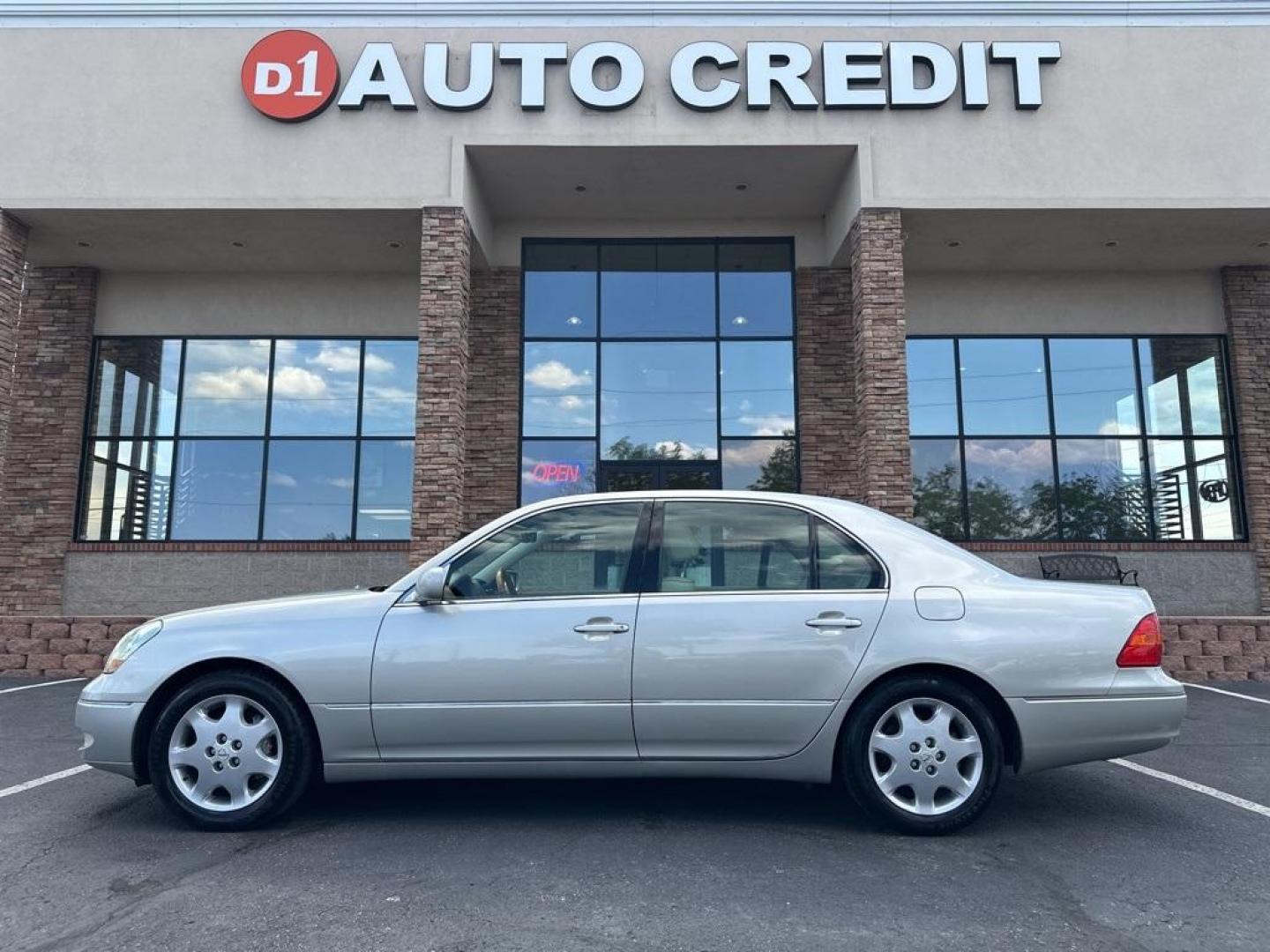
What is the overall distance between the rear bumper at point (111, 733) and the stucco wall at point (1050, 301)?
1219 centimetres

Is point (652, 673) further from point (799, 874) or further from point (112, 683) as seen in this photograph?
point (112, 683)

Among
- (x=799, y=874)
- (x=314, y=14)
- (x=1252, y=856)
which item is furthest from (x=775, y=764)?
(x=314, y=14)

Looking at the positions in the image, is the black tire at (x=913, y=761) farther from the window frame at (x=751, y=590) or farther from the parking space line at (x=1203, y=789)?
the parking space line at (x=1203, y=789)

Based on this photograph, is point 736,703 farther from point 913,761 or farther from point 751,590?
point 913,761

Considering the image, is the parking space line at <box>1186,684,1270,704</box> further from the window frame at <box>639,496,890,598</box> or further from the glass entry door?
the glass entry door

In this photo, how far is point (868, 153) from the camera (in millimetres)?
10961

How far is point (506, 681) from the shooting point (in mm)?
3766

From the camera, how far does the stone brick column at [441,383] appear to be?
10.5 meters

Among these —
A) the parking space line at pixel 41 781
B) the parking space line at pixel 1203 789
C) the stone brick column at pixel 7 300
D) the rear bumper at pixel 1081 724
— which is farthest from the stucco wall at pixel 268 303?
the rear bumper at pixel 1081 724

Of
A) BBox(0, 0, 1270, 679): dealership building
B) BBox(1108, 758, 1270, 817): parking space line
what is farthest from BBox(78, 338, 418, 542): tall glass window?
BBox(1108, 758, 1270, 817): parking space line

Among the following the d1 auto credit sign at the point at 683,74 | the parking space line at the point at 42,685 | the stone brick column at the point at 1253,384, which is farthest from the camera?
the stone brick column at the point at 1253,384

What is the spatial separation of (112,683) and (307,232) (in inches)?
363

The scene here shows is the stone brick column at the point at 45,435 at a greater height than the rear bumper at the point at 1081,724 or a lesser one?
greater

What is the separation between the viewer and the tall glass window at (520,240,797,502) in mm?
12672
